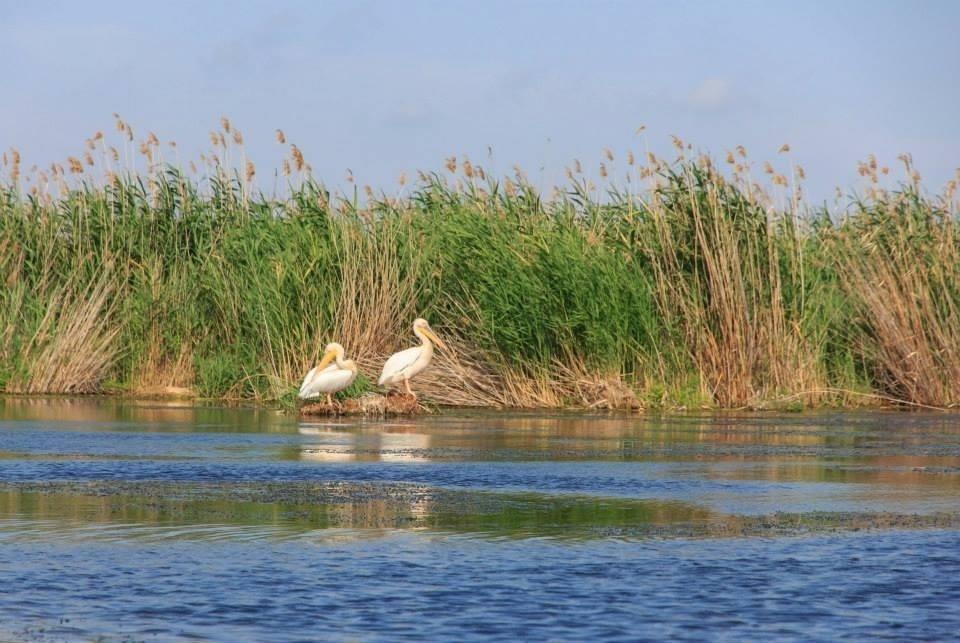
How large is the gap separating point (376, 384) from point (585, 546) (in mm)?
11615

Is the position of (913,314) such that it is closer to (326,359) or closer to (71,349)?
(326,359)

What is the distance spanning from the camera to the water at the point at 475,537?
20.3ft

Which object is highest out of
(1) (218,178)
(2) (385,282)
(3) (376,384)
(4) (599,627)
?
(1) (218,178)

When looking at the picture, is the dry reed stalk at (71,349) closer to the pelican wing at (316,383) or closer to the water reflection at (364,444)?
the pelican wing at (316,383)

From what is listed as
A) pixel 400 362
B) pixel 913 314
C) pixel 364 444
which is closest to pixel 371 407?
pixel 400 362

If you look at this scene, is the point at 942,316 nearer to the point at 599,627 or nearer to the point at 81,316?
the point at 81,316

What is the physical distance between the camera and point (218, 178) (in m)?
22.4

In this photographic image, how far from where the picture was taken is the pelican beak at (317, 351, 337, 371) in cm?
1798

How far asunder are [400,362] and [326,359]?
0.84 metres

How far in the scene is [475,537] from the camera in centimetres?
822

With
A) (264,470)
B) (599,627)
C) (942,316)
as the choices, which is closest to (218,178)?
(942,316)

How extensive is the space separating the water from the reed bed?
13.9ft

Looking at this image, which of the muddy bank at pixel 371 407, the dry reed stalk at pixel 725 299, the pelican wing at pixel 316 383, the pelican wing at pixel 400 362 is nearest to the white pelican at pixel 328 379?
the pelican wing at pixel 316 383

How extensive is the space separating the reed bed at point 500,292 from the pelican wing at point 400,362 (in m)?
1.42
